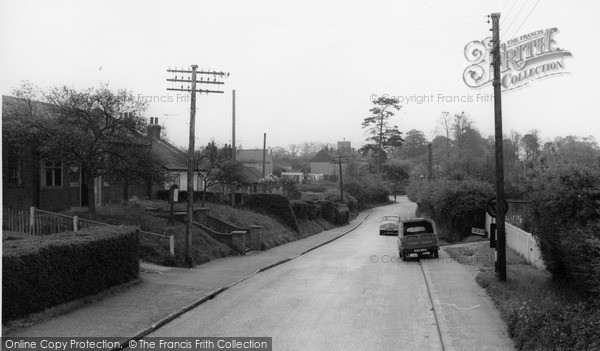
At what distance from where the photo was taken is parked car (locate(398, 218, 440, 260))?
2642 cm

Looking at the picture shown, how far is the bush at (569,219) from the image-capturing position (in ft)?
34.7

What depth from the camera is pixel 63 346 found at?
9797 mm

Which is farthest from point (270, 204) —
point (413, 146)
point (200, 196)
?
point (413, 146)

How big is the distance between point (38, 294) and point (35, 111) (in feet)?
47.5

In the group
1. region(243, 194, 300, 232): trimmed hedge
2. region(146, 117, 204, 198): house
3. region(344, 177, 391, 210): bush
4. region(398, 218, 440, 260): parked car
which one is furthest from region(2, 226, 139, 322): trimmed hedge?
region(344, 177, 391, 210): bush

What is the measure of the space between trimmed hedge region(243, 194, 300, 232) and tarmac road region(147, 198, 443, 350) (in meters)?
23.4

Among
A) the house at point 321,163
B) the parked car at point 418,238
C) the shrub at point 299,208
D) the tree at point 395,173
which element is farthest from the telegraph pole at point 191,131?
the house at point 321,163

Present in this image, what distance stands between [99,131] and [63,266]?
1129 centimetres

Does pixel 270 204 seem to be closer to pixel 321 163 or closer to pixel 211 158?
pixel 211 158

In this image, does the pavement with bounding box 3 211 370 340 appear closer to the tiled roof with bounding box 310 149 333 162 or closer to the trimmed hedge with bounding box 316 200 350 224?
the trimmed hedge with bounding box 316 200 350 224

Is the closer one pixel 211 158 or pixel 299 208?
pixel 211 158

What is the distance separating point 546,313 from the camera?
981 centimetres

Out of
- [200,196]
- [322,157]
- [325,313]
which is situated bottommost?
[325,313]

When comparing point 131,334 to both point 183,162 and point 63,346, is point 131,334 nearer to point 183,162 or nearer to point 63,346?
point 63,346
